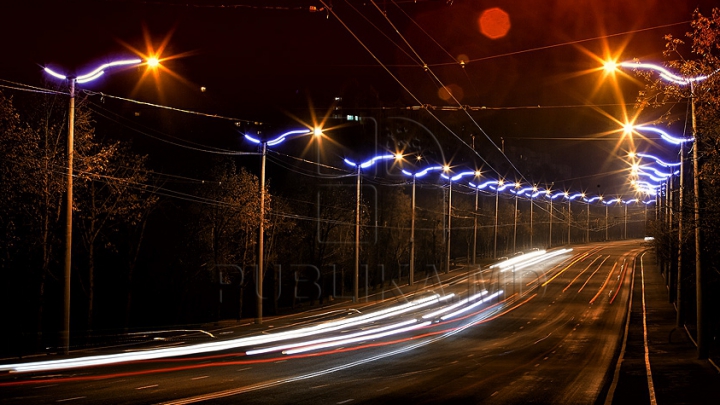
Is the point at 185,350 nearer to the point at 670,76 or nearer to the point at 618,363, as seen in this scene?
the point at 618,363

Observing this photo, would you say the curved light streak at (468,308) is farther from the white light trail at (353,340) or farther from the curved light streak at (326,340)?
the curved light streak at (326,340)

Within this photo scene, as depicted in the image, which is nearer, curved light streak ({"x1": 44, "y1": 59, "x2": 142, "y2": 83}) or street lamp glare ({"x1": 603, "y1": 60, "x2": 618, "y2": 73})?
street lamp glare ({"x1": 603, "y1": 60, "x2": 618, "y2": 73})

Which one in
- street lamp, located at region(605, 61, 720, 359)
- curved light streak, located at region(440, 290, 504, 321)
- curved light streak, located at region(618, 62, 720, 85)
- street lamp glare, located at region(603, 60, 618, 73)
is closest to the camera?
curved light streak, located at region(618, 62, 720, 85)

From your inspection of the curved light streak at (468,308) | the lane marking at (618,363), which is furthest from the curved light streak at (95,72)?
the curved light streak at (468,308)

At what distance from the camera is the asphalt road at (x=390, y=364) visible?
16766mm

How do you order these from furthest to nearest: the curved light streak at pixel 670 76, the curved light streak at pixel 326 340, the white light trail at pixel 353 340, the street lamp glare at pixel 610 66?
the white light trail at pixel 353 340, the curved light streak at pixel 326 340, the street lamp glare at pixel 610 66, the curved light streak at pixel 670 76

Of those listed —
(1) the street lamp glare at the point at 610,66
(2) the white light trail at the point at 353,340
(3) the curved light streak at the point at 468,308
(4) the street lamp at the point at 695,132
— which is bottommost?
(3) the curved light streak at the point at 468,308

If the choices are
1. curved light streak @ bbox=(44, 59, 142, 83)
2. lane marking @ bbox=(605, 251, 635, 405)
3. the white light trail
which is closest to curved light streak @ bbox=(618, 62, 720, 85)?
lane marking @ bbox=(605, 251, 635, 405)

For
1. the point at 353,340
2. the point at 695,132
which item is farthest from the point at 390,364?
the point at 695,132

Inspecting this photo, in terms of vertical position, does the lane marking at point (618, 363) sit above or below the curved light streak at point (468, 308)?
above

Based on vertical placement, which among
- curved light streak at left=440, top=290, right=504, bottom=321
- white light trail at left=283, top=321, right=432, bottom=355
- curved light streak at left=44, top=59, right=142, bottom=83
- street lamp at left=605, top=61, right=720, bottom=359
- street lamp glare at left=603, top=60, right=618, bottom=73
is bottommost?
curved light streak at left=440, top=290, right=504, bottom=321

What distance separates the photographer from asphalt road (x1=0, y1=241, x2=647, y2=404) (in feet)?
55.0

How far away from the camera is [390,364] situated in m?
24.6

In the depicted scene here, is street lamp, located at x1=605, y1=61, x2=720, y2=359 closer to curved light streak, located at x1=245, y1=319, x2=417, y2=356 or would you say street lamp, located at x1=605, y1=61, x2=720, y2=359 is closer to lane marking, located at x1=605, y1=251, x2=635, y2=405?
lane marking, located at x1=605, y1=251, x2=635, y2=405
